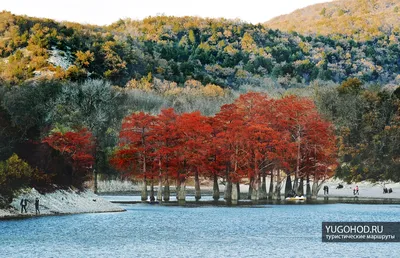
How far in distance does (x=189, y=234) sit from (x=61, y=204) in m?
14.8

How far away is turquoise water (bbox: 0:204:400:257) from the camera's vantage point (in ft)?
143

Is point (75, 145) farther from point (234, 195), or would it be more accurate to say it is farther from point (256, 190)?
point (256, 190)

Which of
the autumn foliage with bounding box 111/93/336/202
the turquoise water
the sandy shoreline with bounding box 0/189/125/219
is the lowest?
the turquoise water

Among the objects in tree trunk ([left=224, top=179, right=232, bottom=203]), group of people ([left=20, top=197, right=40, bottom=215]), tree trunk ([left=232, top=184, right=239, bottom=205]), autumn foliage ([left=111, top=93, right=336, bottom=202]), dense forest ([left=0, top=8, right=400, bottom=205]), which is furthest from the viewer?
tree trunk ([left=224, top=179, right=232, bottom=203])

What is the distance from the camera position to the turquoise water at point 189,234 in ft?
143

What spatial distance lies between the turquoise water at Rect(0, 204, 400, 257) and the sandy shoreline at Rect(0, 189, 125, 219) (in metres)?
1.33

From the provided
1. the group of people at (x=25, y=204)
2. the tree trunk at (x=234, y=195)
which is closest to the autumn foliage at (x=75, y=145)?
the tree trunk at (x=234, y=195)

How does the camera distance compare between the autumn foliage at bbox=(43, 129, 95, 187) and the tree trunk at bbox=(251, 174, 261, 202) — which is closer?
the tree trunk at bbox=(251, 174, 261, 202)

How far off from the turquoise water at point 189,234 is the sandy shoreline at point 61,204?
52.5 inches

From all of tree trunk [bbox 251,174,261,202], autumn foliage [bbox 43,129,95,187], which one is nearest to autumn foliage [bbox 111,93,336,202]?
tree trunk [bbox 251,174,261,202]

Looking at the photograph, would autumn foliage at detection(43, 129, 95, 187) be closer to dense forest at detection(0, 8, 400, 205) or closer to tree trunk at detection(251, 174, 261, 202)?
dense forest at detection(0, 8, 400, 205)

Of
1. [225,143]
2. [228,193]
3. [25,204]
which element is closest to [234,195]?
[228,193]

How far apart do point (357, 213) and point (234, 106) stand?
24.1 m

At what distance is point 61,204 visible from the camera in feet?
209
